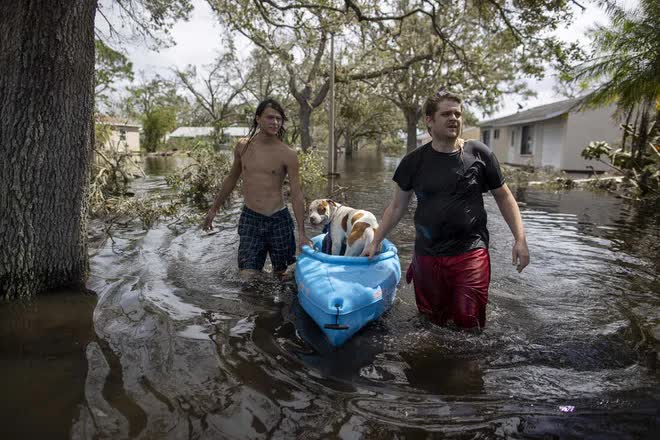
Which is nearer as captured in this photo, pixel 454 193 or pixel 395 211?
pixel 454 193

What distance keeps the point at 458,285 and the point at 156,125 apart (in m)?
48.6

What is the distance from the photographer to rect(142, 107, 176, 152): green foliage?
153 ft

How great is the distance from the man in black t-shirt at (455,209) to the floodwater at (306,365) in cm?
53

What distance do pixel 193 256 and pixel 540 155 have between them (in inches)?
1002

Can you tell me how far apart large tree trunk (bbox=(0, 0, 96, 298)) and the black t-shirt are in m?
3.60

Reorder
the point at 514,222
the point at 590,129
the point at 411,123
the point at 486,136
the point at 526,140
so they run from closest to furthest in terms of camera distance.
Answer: the point at 514,222 < the point at 590,129 < the point at 526,140 < the point at 411,123 < the point at 486,136

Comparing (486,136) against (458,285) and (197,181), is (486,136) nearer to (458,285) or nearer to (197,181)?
(197,181)

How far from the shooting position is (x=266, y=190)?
5.24 m

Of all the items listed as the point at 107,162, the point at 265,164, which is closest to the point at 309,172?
the point at 107,162

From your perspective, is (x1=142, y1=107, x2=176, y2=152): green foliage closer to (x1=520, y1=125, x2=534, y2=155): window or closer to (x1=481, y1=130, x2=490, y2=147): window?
(x1=481, y1=130, x2=490, y2=147): window

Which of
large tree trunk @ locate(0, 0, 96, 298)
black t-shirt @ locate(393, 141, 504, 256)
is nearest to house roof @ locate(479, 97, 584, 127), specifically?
black t-shirt @ locate(393, 141, 504, 256)

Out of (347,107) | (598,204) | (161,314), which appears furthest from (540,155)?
(161,314)

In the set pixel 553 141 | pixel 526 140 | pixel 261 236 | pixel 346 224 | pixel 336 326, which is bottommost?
pixel 336 326

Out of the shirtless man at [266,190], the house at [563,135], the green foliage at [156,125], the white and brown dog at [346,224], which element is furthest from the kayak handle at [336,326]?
the green foliage at [156,125]
